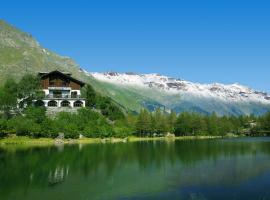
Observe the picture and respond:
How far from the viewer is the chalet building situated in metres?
146

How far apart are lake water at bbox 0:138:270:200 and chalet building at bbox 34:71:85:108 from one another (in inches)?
2693

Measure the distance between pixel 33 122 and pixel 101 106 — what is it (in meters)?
37.6

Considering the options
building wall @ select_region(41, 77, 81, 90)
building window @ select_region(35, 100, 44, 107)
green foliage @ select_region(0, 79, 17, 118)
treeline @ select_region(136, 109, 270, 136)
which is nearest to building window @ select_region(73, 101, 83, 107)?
building wall @ select_region(41, 77, 81, 90)

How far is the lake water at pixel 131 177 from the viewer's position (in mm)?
41219

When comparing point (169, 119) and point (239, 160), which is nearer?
point (239, 160)

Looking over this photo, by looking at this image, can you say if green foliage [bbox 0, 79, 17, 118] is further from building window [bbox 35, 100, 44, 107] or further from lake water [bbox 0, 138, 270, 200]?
lake water [bbox 0, 138, 270, 200]

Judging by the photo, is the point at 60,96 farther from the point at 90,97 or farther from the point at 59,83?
Result: the point at 90,97

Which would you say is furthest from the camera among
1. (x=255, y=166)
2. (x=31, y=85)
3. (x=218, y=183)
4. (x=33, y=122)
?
(x=31, y=85)

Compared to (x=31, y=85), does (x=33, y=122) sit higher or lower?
lower

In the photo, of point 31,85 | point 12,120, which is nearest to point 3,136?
Result: point 12,120

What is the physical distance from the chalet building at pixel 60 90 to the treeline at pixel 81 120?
3.91 m

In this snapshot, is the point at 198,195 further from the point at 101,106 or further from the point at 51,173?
the point at 101,106

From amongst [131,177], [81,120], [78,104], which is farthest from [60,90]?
[131,177]

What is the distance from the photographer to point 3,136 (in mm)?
114562
